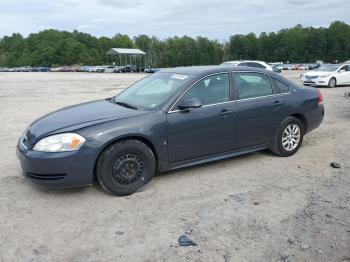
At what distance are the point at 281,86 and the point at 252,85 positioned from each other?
0.64 metres

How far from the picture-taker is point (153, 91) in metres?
5.85

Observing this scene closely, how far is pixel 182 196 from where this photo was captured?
16.2 feet

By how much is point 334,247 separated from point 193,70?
322 cm

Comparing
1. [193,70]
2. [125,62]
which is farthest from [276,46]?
[193,70]

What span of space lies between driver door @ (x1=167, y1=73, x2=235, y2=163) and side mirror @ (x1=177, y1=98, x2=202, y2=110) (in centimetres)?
6

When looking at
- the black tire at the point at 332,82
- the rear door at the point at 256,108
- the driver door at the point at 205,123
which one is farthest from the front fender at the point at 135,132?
the black tire at the point at 332,82

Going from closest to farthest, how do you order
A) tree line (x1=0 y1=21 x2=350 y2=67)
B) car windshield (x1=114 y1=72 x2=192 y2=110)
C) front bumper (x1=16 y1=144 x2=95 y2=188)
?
front bumper (x1=16 y1=144 x2=95 y2=188) < car windshield (x1=114 y1=72 x2=192 y2=110) < tree line (x1=0 y1=21 x2=350 y2=67)

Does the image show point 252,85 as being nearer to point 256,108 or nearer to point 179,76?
point 256,108

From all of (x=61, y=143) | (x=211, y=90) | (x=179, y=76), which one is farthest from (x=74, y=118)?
(x=211, y=90)

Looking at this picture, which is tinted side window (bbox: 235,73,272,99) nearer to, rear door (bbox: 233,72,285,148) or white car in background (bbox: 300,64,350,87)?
rear door (bbox: 233,72,285,148)

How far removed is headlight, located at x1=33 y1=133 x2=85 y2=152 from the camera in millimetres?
4617

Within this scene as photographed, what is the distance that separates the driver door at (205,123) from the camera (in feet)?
17.3

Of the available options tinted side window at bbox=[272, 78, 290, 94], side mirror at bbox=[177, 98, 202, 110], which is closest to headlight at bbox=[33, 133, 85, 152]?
side mirror at bbox=[177, 98, 202, 110]

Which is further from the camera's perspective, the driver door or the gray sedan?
the driver door
